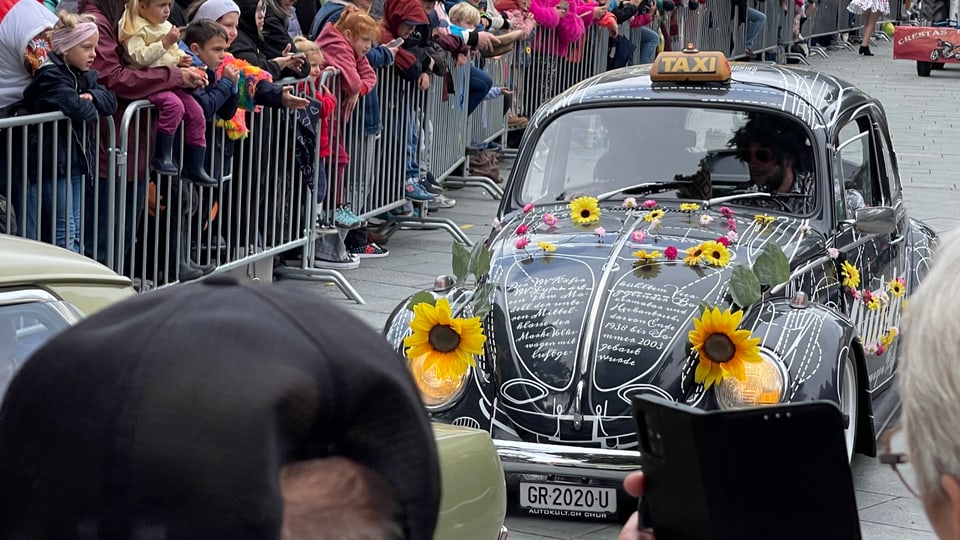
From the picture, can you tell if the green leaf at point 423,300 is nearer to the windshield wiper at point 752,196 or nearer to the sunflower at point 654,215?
the sunflower at point 654,215

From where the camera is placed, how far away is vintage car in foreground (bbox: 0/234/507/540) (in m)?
2.78

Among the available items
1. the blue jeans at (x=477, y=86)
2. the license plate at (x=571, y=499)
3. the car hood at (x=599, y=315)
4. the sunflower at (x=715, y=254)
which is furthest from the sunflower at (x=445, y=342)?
the blue jeans at (x=477, y=86)

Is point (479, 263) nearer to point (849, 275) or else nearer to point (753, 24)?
point (849, 275)

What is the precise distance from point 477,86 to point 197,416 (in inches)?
463

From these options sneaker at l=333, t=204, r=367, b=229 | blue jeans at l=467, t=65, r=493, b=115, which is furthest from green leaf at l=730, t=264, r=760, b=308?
blue jeans at l=467, t=65, r=493, b=115

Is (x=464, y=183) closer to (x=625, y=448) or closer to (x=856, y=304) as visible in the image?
(x=856, y=304)

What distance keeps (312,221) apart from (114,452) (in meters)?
8.36

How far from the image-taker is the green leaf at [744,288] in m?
5.78

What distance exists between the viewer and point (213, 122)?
7887 mm

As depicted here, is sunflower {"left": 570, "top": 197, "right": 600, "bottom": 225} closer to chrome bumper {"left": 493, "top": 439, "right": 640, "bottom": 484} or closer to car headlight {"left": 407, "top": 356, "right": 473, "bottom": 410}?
car headlight {"left": 407, "top": 356, "right": 473, "bottom": 410}

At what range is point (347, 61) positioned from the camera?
9570 mm

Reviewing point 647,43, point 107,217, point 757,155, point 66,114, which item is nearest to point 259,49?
point 107,217

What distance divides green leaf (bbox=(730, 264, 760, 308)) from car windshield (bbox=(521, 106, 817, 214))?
36.4 inches

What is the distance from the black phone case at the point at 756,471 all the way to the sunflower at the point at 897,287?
541 cm
